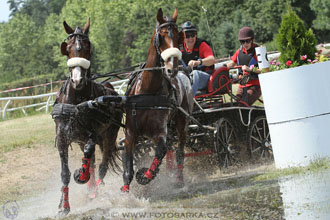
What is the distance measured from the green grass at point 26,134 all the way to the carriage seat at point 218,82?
519 centimetres

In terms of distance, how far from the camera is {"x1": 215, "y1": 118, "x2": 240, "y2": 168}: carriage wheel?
31.0ft

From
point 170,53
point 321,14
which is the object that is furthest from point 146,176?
point 321,14

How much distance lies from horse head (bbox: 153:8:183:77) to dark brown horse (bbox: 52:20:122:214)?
97cm

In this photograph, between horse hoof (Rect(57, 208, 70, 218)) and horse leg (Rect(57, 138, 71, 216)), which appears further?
horse leg (Rect(57, 138, 71, 216))

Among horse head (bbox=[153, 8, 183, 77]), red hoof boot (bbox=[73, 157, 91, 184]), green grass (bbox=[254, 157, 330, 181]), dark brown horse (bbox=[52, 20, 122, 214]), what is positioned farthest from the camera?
green grass (bbox=[254, 157, 330, 181])

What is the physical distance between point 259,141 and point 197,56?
6.32 ft

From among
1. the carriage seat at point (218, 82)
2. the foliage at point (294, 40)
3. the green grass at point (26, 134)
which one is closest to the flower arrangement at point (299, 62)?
the foliage at point (294, 40)

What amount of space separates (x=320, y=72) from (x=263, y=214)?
10.8 feet

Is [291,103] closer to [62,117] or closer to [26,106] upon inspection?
[62,117]

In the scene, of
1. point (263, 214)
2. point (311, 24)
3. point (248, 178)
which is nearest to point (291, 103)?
point (248, 178)

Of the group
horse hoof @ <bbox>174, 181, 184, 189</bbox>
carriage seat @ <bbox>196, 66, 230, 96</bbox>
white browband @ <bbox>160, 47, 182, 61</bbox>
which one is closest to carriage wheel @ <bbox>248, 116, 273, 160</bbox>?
carriage seat @ <bbox>196, 66, 230, 96</bbox>

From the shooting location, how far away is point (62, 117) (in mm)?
7598

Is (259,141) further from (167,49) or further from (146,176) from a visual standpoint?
(167,49)

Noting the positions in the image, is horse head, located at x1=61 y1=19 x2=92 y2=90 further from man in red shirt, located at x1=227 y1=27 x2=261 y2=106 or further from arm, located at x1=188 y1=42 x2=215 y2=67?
man in red shirt, located at x1=227 y1=27 x2=261 y2=106
